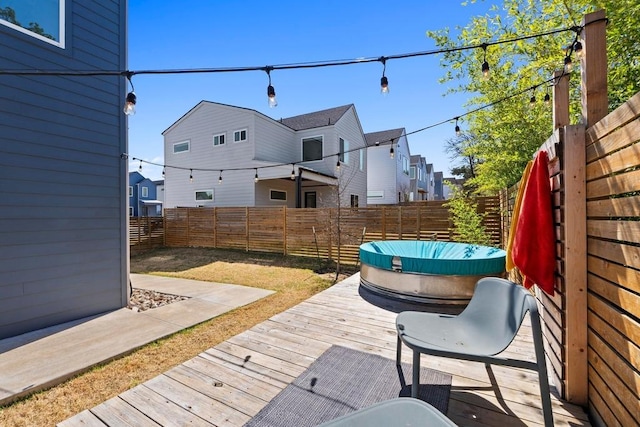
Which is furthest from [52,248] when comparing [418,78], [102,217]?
Answer: [418,78]

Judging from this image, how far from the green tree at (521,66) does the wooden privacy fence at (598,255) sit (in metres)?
2.76

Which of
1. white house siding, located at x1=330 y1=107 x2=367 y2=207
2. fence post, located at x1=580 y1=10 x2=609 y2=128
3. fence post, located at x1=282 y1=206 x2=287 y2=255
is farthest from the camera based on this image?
white house siding, located at x1=330 y1=107 x2=367 y2=207

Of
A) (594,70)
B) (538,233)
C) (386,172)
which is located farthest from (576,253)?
(386,172)

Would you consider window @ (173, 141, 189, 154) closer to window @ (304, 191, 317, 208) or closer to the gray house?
window @ (304, 191, 317, 208)

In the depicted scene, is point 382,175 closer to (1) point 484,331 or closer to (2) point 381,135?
(2) point 381,135

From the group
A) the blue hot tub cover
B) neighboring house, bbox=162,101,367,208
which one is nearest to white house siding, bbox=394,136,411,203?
neighboring house, bbox=162,101,367,208

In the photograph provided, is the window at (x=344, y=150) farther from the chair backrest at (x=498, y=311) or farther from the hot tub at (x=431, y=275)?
the chair backrest at (x=498, y=311)

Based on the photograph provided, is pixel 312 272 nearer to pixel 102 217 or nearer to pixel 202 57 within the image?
pixel 102 217

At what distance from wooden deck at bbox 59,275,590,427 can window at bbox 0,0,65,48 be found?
5.01 metres

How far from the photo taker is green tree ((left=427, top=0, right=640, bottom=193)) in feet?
12.4

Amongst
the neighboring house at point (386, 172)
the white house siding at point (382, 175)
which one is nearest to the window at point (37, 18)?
the neighboring house at point (386, 172)

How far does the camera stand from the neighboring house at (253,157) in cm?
1309

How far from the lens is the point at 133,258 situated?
34.7 ft

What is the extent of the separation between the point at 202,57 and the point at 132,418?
25.0 feet
